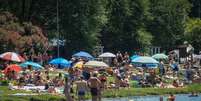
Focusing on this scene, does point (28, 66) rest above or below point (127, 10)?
below

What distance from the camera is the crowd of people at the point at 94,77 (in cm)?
3396

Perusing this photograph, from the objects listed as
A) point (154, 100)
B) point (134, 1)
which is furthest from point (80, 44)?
point (154, 100)

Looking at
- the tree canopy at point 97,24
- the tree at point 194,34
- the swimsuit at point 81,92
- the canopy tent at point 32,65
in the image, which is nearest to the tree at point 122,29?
the tree canopy at point 97,24

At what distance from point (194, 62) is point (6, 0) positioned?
21.2m

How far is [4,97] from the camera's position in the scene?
32.8 meters

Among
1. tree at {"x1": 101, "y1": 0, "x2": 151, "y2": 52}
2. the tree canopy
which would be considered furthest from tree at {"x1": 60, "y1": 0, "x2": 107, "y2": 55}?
tree at {"x1": 101, "y1": 0, "x2": 151, "y2": 52}

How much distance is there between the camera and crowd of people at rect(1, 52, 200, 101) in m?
34.0

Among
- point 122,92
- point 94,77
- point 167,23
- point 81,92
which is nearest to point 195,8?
point 167,23

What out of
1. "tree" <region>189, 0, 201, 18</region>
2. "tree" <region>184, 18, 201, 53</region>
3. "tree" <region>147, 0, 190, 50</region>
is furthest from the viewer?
"tree" <region>189, 0, 201, 18</region>

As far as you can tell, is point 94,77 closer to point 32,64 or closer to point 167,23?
point 32,64

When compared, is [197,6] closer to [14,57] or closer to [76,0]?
[76,0]

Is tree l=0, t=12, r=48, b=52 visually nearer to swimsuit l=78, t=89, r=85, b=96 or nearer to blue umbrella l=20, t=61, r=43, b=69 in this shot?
blue umbrella l=20, t=61, r=43, b=69

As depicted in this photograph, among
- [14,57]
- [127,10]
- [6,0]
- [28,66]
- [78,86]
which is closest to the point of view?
[78,86]

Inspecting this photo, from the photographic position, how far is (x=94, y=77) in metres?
33.9
